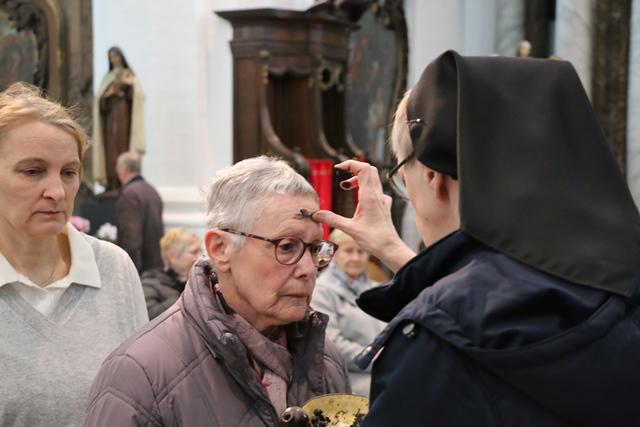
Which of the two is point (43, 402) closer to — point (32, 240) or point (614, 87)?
point (32, 240)

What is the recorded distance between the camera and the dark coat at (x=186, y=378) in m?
2.28

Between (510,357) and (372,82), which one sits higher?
(510,357)

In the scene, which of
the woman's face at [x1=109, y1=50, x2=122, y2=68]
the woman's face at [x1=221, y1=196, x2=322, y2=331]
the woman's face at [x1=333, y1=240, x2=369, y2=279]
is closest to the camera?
the woman's face at [x1=221, y1=196, x2=322, y2=331]

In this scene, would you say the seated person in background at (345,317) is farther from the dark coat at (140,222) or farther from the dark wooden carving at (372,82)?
the dark wooden carving at (372,82)

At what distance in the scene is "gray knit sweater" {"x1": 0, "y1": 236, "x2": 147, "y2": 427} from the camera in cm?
271

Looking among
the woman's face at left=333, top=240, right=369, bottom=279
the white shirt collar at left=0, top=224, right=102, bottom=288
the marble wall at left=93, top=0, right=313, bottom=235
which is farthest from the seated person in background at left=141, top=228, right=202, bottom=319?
the marble wall at left=93, top=0, right=313, bottom=235

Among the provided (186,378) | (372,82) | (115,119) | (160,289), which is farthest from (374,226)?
(372,82)

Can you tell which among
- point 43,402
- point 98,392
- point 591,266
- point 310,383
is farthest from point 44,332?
point 591,266

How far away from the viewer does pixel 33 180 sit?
283 centimetres

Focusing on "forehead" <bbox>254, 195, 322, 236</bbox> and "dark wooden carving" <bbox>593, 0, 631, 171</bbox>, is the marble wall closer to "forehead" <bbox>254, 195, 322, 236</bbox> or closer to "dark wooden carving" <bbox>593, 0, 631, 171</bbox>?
"dark wooden carving" <bbox>593, 0, 631, 171</bbox>

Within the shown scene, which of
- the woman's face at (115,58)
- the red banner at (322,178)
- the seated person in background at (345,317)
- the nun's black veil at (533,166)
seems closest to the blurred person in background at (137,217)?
the red banner at (322,178)

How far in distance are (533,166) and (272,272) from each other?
0.87 m

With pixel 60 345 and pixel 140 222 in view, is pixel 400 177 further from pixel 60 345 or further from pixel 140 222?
pixel 140 222

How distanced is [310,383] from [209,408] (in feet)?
0.99
